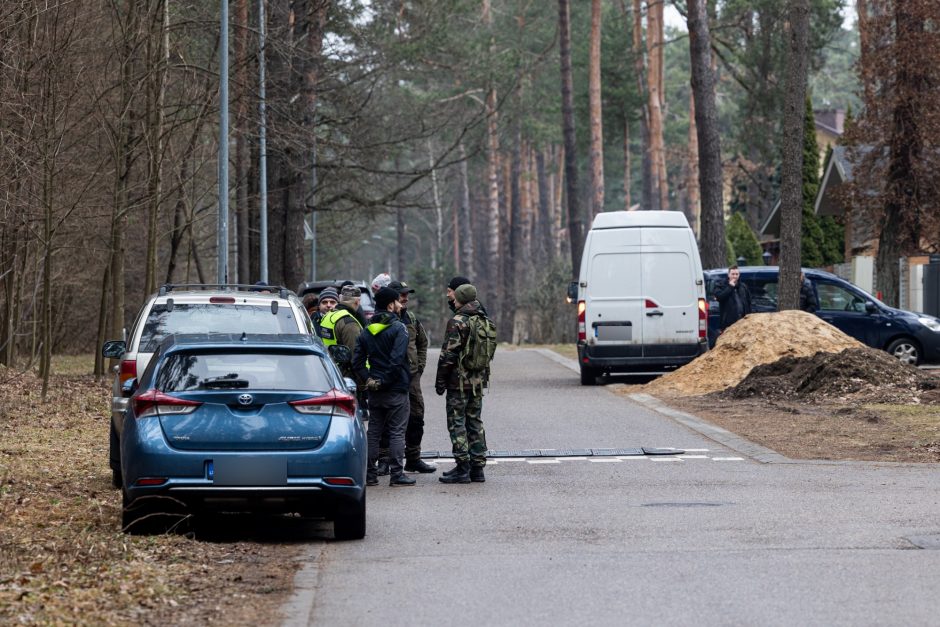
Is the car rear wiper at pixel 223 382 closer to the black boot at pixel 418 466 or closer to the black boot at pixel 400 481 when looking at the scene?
the black boot at pixel 400 481

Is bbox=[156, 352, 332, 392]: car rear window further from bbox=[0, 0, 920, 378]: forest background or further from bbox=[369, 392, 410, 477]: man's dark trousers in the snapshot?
bbox=[0, 0, 920, 378]: forest background

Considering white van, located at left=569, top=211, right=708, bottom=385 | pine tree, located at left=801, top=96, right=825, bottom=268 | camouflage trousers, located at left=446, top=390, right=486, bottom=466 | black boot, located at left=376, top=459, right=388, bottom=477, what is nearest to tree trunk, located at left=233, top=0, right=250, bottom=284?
white van, located at left=569, top=211, right=708, bottom=385

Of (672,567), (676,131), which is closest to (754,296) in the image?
(672,567)

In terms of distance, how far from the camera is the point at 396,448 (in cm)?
1242

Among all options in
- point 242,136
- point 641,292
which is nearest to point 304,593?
point 641,292

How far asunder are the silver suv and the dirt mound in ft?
29.8

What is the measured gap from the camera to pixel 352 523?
9648 millimetres

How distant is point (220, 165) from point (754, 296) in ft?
32.3

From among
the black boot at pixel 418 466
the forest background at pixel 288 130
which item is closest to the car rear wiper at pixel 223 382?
the black boot at pixel 418 466

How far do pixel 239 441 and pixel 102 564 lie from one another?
4.64 feet

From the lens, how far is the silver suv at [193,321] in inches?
481

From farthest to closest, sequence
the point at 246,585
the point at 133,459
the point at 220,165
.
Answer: the point at 220,165
the point at 133,459
the point at 246,585

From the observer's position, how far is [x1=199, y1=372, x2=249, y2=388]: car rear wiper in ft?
31.2

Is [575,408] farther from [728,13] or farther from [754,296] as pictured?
[728,13]
